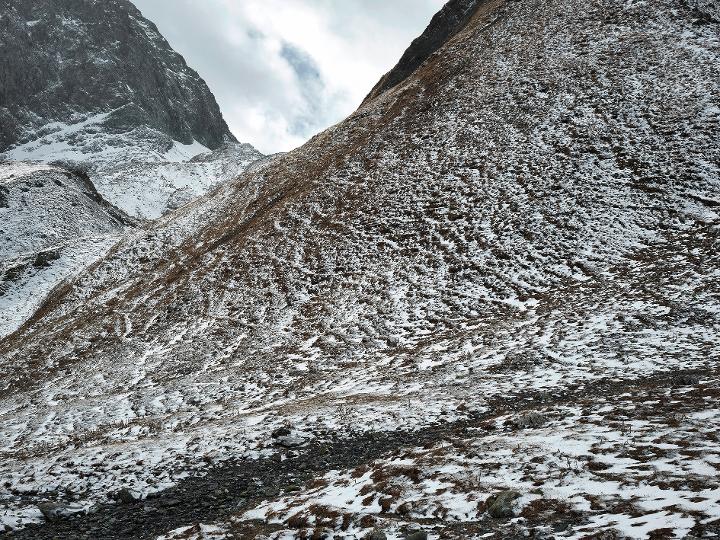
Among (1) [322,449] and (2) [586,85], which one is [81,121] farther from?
(1) [322,449]

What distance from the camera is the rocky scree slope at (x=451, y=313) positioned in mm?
6727

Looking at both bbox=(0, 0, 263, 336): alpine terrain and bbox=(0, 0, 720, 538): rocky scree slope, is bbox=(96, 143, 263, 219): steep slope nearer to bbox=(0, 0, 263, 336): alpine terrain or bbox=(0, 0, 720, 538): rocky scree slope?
bbox=(0, 0, 263, 336): alpine terrain

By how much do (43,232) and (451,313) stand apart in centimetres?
5292

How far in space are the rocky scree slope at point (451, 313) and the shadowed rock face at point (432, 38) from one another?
14765 mm

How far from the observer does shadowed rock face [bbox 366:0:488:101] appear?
55.5 m

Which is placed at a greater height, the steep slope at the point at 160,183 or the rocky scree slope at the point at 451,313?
the steep slope at the point at 160,183

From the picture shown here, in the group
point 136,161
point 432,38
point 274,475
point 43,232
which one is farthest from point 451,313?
point 136,161

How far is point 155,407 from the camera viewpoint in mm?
15227

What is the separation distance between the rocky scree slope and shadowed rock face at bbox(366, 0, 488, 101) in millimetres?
14765

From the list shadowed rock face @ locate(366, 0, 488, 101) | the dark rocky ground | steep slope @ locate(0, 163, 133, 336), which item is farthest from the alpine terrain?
shadowed rock face @ locate(366, 0, 488, 101)

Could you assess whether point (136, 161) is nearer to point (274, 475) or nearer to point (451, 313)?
point (451, 313)

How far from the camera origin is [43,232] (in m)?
53.3

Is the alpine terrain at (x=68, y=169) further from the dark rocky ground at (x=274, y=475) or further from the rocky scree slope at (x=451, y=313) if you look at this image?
the dark rocky ground at (x=274, y=475)

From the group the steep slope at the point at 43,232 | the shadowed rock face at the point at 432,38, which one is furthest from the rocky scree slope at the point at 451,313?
the shadowed rock face at the point at 432,38
